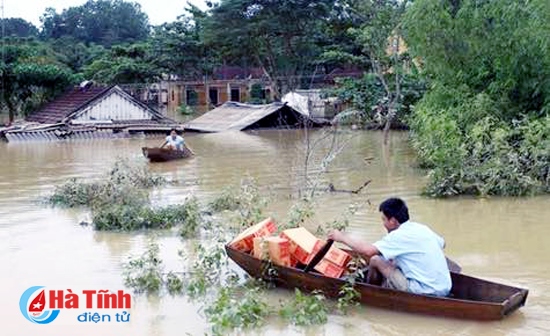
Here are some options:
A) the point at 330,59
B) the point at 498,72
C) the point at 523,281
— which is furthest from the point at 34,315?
the point at 330,59

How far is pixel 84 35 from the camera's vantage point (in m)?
74.4

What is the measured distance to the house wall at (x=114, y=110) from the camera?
1296 inches

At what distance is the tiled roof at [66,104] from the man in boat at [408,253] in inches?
1059

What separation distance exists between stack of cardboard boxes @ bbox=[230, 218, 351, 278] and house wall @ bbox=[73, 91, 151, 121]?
25934mm

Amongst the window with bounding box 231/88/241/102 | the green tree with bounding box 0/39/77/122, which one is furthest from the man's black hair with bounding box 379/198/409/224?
the window with bounding box 231/88/241/102

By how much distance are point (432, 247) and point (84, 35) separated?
71745mm

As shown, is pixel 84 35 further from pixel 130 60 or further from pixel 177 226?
pixel 177 226

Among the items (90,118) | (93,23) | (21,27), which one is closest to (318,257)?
(90,118)

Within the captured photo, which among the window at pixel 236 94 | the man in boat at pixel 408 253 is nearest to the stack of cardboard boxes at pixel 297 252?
the man in boat at pixel 408 253

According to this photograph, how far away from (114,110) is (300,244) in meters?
27.0

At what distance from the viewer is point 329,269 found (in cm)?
774

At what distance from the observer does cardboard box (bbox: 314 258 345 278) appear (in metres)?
7.72

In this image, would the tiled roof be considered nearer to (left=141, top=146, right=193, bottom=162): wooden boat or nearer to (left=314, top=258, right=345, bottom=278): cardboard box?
(left=141, top=146, right=193, bottom=162): wooden boat

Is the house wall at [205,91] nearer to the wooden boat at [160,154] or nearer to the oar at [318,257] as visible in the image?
the wooden boat at [160,154]
